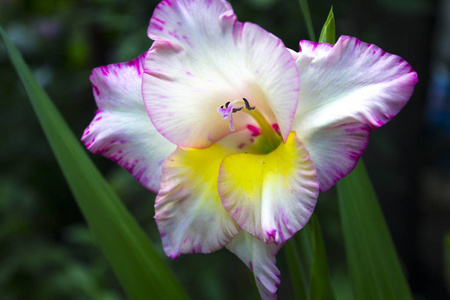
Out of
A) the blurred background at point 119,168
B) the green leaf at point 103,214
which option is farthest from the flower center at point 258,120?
the blurred background at point 119,168

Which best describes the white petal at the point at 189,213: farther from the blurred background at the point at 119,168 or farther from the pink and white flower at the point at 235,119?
the blurred background at the point at 119,168

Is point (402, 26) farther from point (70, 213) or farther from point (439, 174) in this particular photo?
point (439, 174)

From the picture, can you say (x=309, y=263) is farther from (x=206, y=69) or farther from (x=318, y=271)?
(x=206, y=69)

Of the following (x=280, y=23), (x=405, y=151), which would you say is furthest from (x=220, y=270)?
(x=405, y=151)

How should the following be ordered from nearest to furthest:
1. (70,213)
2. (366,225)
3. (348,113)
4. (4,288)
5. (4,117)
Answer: (348,113)
(366,225)
(4,288)
(4,117)
(70,213)

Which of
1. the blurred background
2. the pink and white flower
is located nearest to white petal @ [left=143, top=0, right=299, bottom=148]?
the pink and white flower
